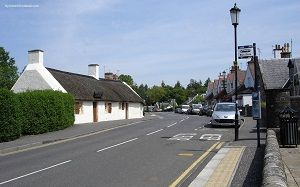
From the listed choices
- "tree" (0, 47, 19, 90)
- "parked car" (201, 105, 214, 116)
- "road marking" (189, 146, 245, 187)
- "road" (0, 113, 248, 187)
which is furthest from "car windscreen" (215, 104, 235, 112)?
"tree" (0, 47, 19, 90)

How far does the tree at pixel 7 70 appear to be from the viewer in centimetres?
7981

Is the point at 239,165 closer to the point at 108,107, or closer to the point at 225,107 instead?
the point at 225,107

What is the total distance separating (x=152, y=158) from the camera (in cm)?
1466

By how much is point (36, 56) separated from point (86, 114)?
7.12 meters

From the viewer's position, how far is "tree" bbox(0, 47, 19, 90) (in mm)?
79812

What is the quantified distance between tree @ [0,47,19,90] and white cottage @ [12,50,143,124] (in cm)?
3244

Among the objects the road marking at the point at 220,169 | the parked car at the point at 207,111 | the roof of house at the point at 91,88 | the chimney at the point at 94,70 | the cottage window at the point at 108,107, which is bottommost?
the road marking at the point at 220,169

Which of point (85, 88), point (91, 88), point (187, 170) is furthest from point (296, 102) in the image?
point (91, 88)

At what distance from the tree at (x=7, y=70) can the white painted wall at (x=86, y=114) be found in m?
40.8

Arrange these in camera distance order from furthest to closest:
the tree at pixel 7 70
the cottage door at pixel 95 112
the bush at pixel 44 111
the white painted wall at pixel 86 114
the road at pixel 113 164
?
the tree at pixel 7 70, the cottage door at pixel 95 112, the white painted wall at pixel 86 114, the bush at pixel 44 111, the road at pixel 113 164

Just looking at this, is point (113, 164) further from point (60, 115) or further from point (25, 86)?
point (25, 86)

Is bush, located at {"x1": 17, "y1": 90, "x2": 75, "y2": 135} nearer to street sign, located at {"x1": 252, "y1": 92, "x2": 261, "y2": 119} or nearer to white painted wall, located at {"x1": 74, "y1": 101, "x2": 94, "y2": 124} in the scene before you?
white painted wall, located at {"x1": 74, "y1": 101, "x2": 94, "y2": 124}

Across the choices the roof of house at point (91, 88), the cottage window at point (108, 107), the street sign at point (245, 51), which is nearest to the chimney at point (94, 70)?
the roof of house at point (91, 88)

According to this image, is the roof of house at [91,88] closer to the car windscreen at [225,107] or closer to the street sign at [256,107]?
the car windscreen at [225,107]
